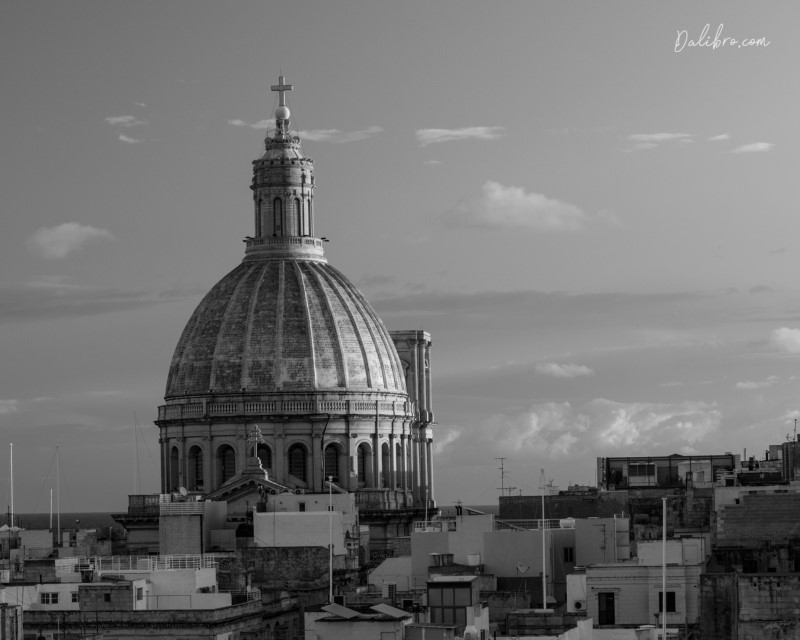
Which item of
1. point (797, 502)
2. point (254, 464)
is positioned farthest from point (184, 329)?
point (797, 502)

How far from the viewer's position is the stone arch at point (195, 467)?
142 m

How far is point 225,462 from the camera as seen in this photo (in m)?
142

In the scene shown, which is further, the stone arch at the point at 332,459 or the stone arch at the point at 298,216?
the stone arch at the point at 298,216

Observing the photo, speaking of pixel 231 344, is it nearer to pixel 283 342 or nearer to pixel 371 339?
pixel 283 342

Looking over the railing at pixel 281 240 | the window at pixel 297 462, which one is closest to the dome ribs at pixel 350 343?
the railing at pixel 281 240

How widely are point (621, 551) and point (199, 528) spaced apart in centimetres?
2956

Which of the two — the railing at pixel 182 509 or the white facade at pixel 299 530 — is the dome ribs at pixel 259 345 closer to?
the railing at pixel 182 509

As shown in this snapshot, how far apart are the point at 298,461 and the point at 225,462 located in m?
3.47

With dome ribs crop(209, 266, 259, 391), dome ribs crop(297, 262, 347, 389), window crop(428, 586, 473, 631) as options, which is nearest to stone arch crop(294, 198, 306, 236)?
dome ribs crop(297, 262, 347, 389)

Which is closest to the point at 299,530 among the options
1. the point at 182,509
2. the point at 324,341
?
the point at 182,509

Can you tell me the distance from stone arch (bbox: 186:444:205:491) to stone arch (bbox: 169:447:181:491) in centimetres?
70

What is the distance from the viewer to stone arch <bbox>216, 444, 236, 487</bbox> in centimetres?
14175

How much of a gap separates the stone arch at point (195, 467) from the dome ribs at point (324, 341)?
21.5 ft

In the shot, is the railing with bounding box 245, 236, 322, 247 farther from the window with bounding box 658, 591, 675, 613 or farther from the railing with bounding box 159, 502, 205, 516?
the window with bounding box 658, 591, 675, 613
